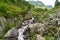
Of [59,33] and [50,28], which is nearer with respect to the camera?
[59,33]

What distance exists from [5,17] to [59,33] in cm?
1034

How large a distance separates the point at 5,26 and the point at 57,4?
7697cm

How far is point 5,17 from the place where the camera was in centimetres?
3219

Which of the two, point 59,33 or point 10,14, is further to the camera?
point 10,14

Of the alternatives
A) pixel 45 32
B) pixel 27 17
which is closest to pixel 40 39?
pixel 45 32

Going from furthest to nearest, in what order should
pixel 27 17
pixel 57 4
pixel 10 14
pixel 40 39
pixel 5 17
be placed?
pixel 57 4
pixel 27 17
pixel 10 14
pixel 5 17
pixel 40 39

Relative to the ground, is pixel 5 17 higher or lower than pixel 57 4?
higher

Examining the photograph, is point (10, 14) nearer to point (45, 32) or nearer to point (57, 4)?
point (45, 32)

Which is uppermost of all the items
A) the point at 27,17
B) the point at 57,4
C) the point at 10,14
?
the point at 10,14

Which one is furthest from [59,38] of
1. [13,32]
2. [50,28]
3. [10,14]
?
[10,14]

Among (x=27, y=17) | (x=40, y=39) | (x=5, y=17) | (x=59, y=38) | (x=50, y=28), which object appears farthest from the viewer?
(x=27, y=17)

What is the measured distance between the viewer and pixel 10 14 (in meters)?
34.4

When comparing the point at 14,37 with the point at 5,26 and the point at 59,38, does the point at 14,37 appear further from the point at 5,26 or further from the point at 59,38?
the point at 59,38

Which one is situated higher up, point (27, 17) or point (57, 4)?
point (27, 17)
